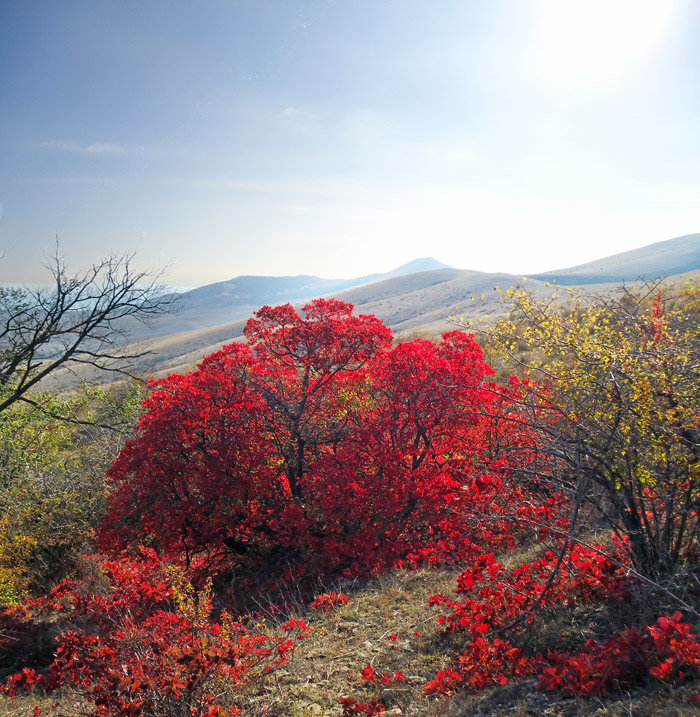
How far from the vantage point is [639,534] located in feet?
18.0

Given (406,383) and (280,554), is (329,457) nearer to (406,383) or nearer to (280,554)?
(406,383)

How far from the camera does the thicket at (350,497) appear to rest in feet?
17.2

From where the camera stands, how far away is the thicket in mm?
5242

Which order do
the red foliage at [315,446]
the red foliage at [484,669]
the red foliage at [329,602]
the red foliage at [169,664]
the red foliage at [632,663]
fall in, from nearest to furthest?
the red foliage at [632,663]
the red foliage at [169,664]
the red foliage at [484,669]
the red foliage at [329,602]
the red foliage at [315,446]

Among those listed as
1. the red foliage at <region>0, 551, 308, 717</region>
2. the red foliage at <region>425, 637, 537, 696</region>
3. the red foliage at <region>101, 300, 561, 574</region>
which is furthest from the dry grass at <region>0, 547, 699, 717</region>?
the red foliage at <region>101, 300, 561, 574</region>

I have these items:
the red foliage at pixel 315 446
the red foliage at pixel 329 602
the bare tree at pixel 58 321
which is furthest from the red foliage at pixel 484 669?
the bare tree at pixel 58 321

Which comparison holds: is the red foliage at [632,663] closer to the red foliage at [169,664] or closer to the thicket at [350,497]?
the thicket at [350,497]

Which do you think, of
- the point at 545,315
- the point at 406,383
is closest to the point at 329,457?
the point at 406,383

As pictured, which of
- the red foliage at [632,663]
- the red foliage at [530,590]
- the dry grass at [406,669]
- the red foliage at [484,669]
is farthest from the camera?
the red foliage at [530,590]

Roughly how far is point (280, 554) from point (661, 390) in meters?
10.5

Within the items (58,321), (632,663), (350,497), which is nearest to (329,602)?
(350,497)

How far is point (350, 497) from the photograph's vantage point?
10.2m

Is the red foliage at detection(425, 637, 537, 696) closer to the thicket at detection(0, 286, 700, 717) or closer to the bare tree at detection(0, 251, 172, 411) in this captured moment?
the thicket at detection(0, 286, 700, 717)

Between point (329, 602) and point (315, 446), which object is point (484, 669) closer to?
point (329, 602)
